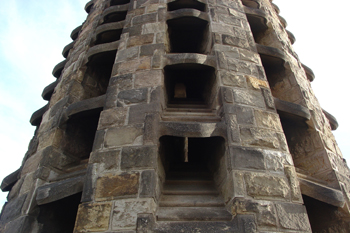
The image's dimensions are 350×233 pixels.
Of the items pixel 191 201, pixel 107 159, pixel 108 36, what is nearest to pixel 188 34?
pixel 108 36

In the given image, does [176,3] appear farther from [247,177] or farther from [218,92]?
[247,177]

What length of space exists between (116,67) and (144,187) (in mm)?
2446

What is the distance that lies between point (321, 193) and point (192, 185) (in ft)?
5.92

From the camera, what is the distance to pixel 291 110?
472 cm

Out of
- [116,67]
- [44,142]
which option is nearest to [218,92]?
[116,67]

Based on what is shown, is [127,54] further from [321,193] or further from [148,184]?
[321,193]

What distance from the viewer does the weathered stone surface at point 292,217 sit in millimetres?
3059

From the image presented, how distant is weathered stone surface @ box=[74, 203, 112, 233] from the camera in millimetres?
3047

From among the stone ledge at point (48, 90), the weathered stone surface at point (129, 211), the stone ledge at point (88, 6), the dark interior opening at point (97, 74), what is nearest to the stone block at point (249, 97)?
the weathered stone surface at point (129, 211)

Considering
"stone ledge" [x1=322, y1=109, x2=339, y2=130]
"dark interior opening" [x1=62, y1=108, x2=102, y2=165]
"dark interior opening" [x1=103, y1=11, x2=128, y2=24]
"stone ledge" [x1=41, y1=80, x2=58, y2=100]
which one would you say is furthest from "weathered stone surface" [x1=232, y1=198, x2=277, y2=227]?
"dark interior opening" [x1=103, y1=11, x2=128, y2=24]

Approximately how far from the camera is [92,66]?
6.10m

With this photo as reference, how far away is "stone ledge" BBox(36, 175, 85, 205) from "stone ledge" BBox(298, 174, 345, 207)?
3010 millimetres

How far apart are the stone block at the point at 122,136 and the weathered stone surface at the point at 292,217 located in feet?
6.37

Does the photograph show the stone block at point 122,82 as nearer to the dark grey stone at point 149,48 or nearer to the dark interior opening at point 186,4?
the dark grey stone at point 149,48
